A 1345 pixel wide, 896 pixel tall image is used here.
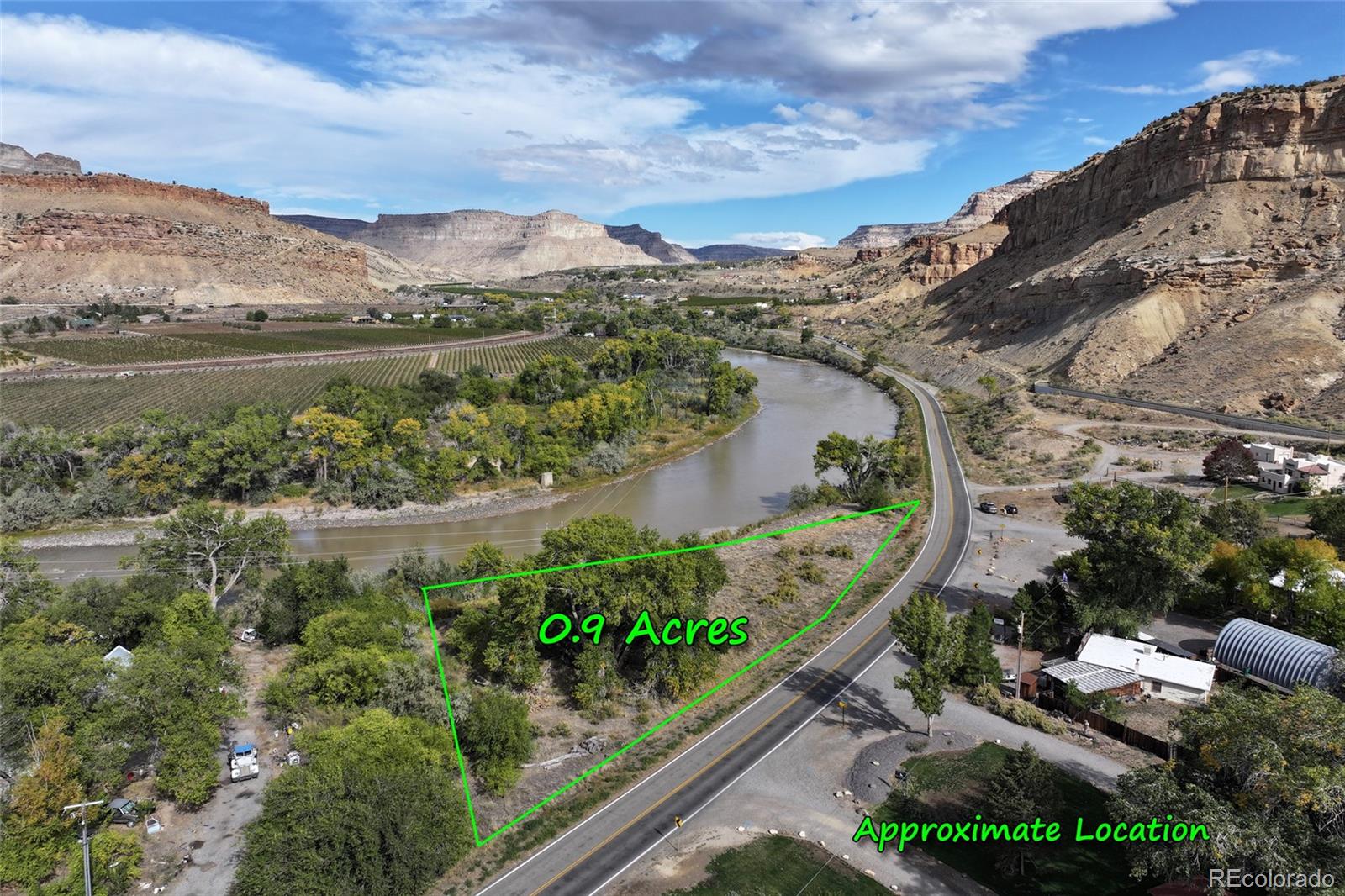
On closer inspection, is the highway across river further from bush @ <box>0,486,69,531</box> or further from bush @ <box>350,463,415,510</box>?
bush @ <box>0,486,69,531</box>

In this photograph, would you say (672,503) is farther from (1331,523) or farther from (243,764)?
(1331,523)

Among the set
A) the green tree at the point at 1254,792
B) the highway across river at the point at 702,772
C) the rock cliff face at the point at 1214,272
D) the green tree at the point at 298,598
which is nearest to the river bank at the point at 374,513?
the green tree at the point at 298,598

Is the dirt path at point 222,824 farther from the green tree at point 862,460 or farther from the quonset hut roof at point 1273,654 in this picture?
the green tree at point 862,460

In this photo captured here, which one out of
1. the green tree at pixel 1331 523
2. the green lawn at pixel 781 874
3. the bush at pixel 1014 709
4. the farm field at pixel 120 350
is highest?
the green tree at pixel 1331 523

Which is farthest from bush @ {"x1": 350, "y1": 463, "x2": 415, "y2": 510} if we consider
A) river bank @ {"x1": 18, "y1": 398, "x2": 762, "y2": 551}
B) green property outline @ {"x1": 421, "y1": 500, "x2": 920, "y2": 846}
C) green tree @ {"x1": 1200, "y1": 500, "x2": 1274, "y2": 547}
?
green tree @ {"x1": 1200, "y1": 500, "x2": 1274, "y2": 547}

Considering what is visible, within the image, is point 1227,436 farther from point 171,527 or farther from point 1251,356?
point 171,527

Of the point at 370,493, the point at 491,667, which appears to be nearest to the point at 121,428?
the point at 370,493

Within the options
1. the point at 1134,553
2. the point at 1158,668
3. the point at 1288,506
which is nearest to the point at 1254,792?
the point at 1158,668
